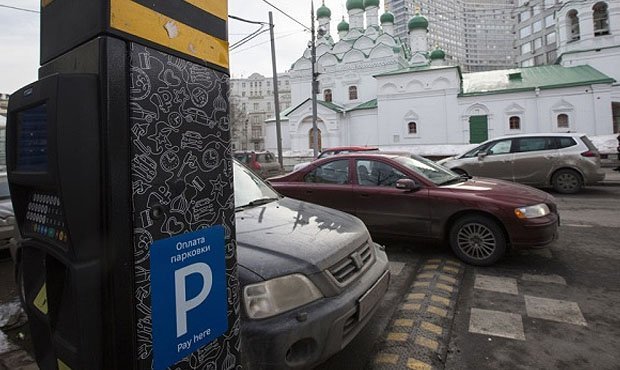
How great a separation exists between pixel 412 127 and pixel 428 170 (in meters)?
26.4

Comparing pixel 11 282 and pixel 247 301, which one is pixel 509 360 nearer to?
pixel 247 301

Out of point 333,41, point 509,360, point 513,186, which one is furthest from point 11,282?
→ point 333,41

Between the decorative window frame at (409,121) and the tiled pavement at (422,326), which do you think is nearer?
the tiled pavement at (422,326)

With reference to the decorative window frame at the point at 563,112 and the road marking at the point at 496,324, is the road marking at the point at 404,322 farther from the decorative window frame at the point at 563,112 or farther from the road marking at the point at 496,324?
the decorative window frame at the point at 563,112

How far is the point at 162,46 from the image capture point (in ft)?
4.06

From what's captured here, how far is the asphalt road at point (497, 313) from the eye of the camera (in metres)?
2.77

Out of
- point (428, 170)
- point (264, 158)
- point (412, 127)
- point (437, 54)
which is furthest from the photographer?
point (437, 54)

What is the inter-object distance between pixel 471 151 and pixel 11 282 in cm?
1084

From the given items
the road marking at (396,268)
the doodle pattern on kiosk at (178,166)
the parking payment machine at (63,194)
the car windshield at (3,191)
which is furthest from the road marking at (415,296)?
the car windshield at (3,191)

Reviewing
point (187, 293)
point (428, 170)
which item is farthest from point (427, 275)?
point (187, 293)

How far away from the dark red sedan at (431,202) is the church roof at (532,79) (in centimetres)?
2651

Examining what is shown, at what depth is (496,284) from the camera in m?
4.12

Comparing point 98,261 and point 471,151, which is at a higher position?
point 471,151

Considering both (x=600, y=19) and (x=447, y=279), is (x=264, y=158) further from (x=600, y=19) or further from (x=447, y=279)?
(x=600, y=19)
